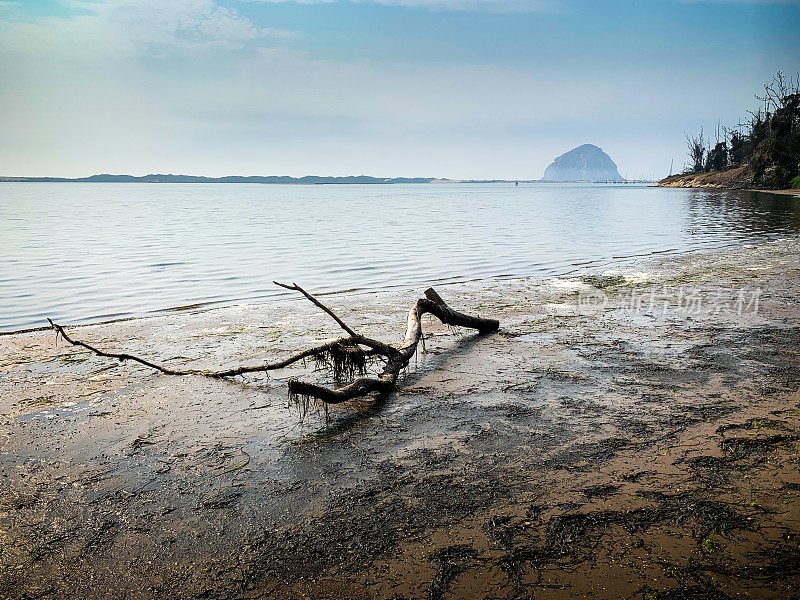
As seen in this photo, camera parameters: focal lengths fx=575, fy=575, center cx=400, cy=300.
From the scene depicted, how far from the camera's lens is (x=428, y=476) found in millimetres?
4555

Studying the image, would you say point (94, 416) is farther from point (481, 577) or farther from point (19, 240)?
point (19, 240)

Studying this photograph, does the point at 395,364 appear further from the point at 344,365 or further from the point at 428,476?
the point at 428,476

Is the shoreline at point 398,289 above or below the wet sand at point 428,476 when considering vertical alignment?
above

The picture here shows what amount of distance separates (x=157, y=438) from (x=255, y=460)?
45.8 inches

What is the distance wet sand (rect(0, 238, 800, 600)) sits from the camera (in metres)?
3.39

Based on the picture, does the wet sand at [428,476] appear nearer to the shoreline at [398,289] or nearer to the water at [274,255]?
A: the shoreline at [398,289]

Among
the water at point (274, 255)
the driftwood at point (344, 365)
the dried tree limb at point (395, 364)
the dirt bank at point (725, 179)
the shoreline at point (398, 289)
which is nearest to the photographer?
the dried tree limb at point (395, 364)

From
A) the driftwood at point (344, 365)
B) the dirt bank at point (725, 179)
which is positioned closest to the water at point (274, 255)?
the driftwood at point (344, 365)

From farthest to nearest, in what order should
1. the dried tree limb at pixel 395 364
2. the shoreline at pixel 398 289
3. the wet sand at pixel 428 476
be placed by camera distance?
the shoreline at pixel 398 289 → the dried tree limb at pixel 395 364 → the wet sand at pixel 428 476

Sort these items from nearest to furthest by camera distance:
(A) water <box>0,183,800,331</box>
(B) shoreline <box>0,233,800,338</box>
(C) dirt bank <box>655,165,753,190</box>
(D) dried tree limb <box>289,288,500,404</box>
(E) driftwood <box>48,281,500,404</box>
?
(D) dried tree limb <box>289,288,500,404</box> → (E) driftwood <box>48,281,500,404</box> → (B) shoreline <box>0,233,800,338</box> → (A) water <box>0,183,800,331</box> → (C) dirt bank <box>655,165,753,190</box>

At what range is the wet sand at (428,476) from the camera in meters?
3.39

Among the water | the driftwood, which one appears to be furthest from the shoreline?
the driftwood

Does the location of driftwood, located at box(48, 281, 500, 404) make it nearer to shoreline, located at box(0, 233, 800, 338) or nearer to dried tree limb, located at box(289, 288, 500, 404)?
dried tree limb, located at box(289, 288, 500, 404)

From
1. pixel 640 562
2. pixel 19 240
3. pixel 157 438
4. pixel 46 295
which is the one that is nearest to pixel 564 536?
pixel 640 562
